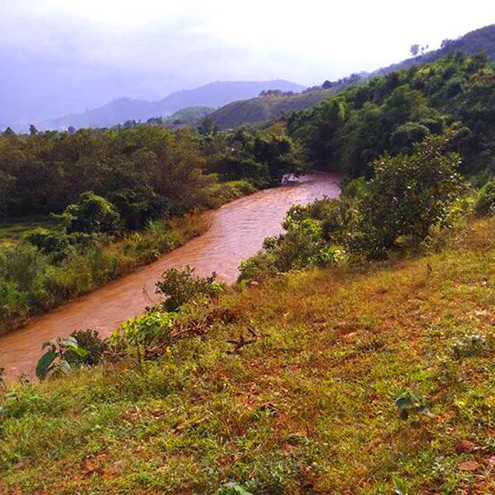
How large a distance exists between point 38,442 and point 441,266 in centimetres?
552

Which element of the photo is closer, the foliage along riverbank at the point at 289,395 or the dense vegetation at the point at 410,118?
the foliage along riverbank at the point at 289,395

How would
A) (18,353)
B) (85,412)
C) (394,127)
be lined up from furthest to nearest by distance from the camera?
(394,127) < (18,353) < (85,412)

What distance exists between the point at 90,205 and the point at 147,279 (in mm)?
5448

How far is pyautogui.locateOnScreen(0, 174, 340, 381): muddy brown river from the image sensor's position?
10.6 metres

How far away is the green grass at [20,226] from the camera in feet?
62.1

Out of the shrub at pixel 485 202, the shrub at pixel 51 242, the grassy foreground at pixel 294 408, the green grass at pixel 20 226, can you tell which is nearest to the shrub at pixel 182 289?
the grassy foreground at pixel 294 408

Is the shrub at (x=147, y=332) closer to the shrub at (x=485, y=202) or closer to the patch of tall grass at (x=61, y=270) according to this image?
the patch of tall grass at (x=61, y=270)

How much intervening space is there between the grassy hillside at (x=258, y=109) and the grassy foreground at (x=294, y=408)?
324ft

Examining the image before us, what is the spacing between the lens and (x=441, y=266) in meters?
6.62

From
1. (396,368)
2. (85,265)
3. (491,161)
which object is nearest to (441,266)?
(396,368)

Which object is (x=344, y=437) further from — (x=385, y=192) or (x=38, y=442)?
(x=385, y=192)

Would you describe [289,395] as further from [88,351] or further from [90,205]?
[90,205]

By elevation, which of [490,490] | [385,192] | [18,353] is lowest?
[18,353]

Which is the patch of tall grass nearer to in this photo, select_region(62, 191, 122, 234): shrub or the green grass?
select_region(62, 191, 122, 234): shrub
